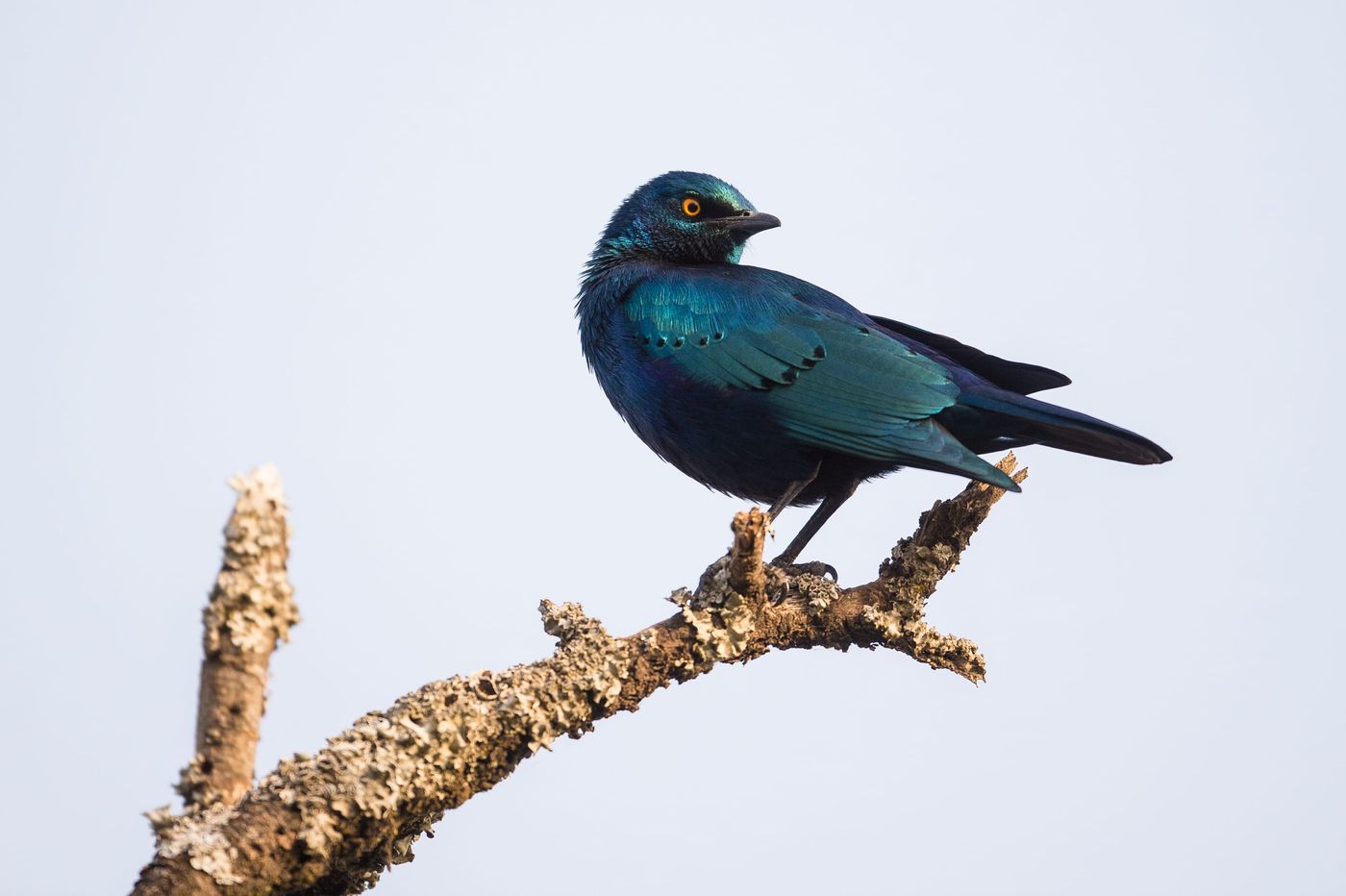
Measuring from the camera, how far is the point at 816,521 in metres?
7.20

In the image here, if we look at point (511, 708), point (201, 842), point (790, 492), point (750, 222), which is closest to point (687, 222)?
point (750, 222)

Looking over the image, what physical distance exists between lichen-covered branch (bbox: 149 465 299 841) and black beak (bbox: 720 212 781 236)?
469cm

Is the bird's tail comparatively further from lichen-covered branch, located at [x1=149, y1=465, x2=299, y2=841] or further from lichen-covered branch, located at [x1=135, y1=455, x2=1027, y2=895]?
lichen-covered branch, located at [x1=149, y1=465, x2=299, y2=841]

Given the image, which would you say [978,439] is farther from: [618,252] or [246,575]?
[246,575]

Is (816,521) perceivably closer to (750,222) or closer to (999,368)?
(999,368)

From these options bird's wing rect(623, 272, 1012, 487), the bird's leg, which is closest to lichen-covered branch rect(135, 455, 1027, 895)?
bird's wing rect(623, 272, 1012, 487)

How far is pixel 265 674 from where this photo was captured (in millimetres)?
3977

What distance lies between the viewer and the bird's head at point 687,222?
810 cm

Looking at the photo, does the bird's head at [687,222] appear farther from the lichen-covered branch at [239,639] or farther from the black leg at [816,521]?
the lichen-covered branch at [239,639]

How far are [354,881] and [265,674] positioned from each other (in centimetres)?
86

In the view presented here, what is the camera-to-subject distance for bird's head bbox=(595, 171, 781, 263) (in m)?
8.10

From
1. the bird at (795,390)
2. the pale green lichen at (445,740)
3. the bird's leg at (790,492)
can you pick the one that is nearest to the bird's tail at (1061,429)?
the bird at (795,390)

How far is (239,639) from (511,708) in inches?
42.0

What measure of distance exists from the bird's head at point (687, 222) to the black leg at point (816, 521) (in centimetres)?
176
